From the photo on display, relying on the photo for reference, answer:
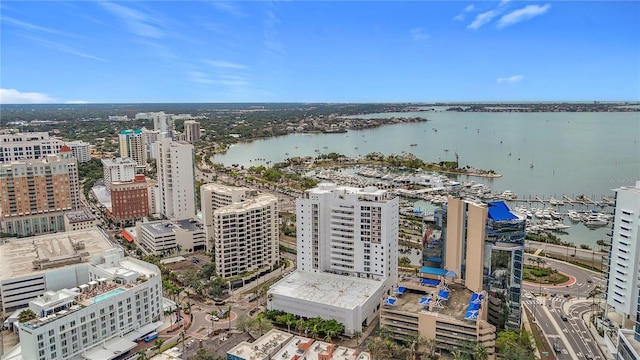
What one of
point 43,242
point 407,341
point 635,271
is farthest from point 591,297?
point 43,242

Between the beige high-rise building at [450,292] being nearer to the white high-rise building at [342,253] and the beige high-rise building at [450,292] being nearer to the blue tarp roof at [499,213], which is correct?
the blue tarp roof at [499,213]

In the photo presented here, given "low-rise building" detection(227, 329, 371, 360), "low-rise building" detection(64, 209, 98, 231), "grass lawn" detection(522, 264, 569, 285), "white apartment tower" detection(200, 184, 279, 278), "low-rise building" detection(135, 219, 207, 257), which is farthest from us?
"low-rise building" detection(64, 209, 98, 231)

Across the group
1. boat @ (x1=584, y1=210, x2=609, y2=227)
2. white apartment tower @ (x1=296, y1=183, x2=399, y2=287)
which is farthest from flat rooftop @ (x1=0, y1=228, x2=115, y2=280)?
boat @ (x1=584, y1=210, x2=609, y2=227)

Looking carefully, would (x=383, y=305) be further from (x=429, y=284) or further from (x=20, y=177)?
(x=20, y=177)

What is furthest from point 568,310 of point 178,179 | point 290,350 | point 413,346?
point 178,179

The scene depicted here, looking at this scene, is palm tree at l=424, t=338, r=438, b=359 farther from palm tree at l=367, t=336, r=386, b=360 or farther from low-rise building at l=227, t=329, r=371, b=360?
low-rise building at l=227, t=329, r=371, b=360

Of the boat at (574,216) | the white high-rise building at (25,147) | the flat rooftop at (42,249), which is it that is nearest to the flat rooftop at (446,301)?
the flat rooftop at (42,249)
